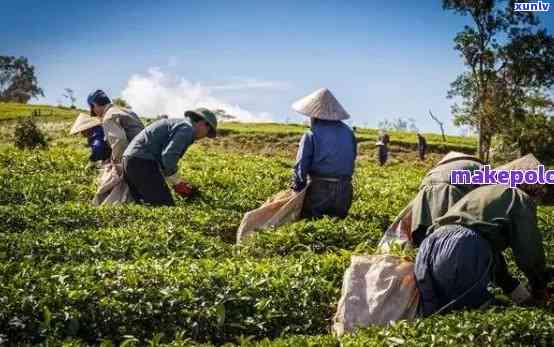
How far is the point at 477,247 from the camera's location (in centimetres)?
541

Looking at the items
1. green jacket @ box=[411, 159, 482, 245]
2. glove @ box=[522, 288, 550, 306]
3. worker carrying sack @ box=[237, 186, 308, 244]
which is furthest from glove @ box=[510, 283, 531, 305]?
worker carrying sack @ box=[237, 186, 308, 244]

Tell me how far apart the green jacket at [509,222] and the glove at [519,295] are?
0.43 m

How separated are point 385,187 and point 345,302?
415 inches

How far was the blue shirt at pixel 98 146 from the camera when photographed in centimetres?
1091

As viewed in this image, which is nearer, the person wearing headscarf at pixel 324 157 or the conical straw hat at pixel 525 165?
the conical straw hat at pixel 525 165

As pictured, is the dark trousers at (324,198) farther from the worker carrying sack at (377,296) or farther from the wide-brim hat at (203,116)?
the worker carrying sack at (377,296)

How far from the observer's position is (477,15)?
4050 cm

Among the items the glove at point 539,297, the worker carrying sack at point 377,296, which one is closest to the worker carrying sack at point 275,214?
the worker carrying sack at point 377,296

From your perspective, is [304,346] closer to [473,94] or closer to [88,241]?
[88,241]

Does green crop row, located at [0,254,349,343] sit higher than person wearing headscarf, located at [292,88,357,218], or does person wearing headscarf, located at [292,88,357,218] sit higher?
person wearing headscarf, located at [292,88,357,218]

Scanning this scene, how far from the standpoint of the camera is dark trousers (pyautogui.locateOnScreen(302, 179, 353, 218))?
8.95 metres

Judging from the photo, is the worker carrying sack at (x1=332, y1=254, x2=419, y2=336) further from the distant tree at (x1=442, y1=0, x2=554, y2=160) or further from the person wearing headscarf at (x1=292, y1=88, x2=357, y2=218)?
the distant tree at (x1=442, y1=0, x2=554, y2=160)

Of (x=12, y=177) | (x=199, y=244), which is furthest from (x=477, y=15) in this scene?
(x=199, y=244)

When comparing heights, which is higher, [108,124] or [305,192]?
[108,124]
